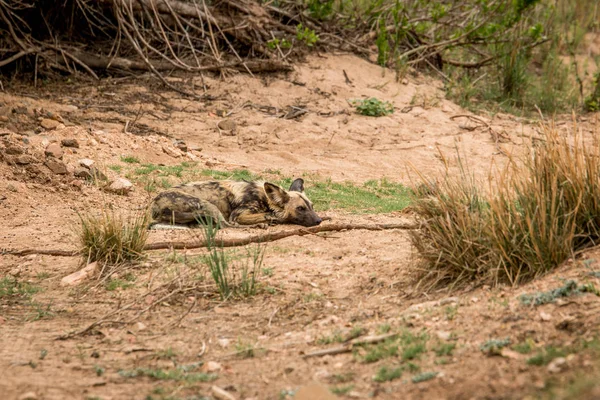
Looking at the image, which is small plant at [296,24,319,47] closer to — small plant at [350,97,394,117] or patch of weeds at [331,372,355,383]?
small plant at [350,97,394,117]

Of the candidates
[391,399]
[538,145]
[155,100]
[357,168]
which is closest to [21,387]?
[391,399]

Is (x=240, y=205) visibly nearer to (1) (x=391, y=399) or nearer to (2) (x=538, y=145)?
(2) (x=538, y=145)

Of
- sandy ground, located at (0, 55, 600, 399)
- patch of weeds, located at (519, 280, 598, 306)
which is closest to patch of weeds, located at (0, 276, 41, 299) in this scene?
sandy ground, located at (0, 55, 600, 399)

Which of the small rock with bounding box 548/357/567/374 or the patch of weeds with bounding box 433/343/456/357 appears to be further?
the patch of weeds with bounding box 433/343/456/357

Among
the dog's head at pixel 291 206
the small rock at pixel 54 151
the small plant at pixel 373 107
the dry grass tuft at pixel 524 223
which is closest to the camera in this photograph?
Result: the dry grass tuft at pixel 524 223

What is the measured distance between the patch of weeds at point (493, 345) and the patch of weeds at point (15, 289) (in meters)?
3.38

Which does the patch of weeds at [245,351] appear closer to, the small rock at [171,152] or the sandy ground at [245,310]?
the sandy ground at [245,310]

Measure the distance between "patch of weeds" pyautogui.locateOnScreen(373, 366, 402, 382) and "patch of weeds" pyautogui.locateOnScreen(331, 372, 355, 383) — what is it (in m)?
0.13

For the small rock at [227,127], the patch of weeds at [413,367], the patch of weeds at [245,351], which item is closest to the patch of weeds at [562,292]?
the patch of weeds at [413,367]

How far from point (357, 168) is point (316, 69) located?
3787mm

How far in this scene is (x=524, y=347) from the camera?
3.76 meters

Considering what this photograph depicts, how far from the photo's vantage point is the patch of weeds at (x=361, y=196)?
8.38m

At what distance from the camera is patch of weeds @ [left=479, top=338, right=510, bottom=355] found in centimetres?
378

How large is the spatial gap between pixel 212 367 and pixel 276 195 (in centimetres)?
382
